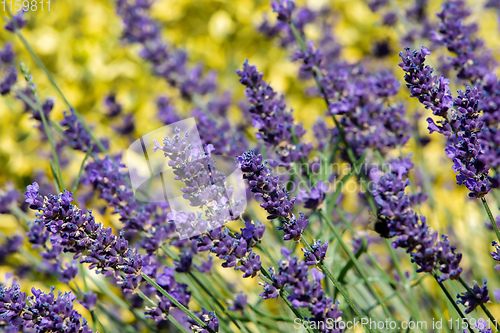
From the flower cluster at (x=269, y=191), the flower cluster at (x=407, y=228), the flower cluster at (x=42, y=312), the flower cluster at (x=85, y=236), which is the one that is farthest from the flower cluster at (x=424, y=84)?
the flower cluster at (x=42, y=312)

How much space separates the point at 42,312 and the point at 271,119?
85 cm

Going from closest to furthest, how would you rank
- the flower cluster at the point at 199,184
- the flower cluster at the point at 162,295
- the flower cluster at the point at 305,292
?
the flower cluster at the point at 305,292
the flower cluster at the point at 199,184
the flower cluster at the point at 162,295

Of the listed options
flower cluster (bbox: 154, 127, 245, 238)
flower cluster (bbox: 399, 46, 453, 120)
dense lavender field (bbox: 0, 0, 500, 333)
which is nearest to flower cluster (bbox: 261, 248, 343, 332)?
dense lavender field (bbox: 0, 0, 500, 333)

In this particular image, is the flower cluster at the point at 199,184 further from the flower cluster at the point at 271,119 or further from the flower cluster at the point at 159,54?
the flower cluster at the point at 159,54

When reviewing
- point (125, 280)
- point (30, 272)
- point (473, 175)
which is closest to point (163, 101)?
point (30, 272)

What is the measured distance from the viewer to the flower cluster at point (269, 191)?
1.03m

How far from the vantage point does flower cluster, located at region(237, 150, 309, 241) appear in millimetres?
1034

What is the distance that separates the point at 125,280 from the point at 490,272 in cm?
201

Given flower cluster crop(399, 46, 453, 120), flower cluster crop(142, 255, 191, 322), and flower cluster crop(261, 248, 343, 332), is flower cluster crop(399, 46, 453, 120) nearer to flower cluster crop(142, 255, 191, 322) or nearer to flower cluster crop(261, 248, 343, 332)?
flower cluster crop(261, 248, 343, 332)

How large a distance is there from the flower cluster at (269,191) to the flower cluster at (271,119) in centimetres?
37

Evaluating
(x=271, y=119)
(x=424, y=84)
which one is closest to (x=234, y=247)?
(x=271, y=119)

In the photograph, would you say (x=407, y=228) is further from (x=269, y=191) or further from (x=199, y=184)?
(x=199, y=184)

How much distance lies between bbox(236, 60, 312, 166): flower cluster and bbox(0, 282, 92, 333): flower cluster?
2.48 feet

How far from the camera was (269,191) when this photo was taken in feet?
3.51
